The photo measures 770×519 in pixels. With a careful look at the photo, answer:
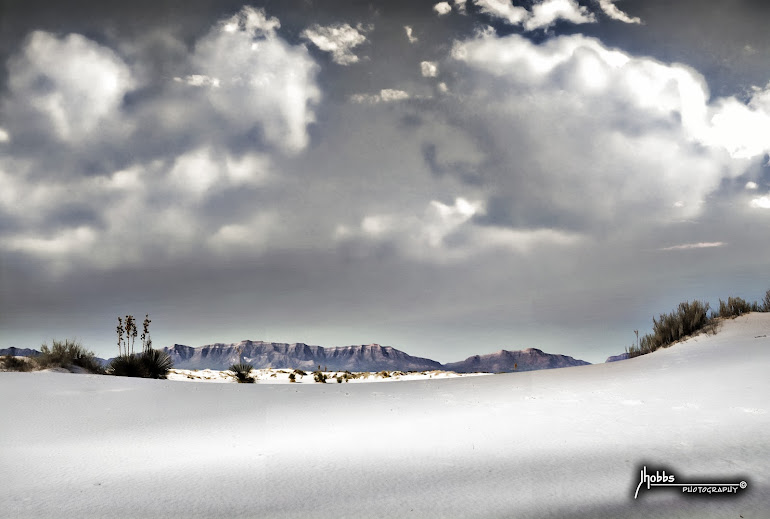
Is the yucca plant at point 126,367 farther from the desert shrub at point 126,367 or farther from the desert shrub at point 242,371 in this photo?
the desert shrub at point 242,371

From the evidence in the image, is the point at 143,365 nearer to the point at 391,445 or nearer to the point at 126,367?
the point at 126,367

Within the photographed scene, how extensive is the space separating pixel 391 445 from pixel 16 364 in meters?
10.4

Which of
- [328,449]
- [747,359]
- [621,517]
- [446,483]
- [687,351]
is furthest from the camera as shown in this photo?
[687,351]

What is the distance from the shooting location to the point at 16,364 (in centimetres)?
1140

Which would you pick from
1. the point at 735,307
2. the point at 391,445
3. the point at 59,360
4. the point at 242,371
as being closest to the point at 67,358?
the point at 59,360

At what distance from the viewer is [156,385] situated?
313 inches

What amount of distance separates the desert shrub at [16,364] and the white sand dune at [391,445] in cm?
372

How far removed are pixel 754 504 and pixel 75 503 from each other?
3990 millimetres

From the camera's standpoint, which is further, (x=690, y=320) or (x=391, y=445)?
(x=690, y=320)

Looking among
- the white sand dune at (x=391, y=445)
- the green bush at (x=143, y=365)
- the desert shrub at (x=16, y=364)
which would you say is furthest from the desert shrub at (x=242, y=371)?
the white sand dune at (x=391, y=445)

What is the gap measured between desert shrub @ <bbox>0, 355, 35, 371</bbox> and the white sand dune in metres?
3.72

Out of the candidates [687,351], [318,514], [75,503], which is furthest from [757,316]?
[75,503]

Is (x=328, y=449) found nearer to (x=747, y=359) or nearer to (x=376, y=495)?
(x=376, y=495)

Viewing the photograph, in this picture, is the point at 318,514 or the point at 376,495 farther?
the point at 376,495
